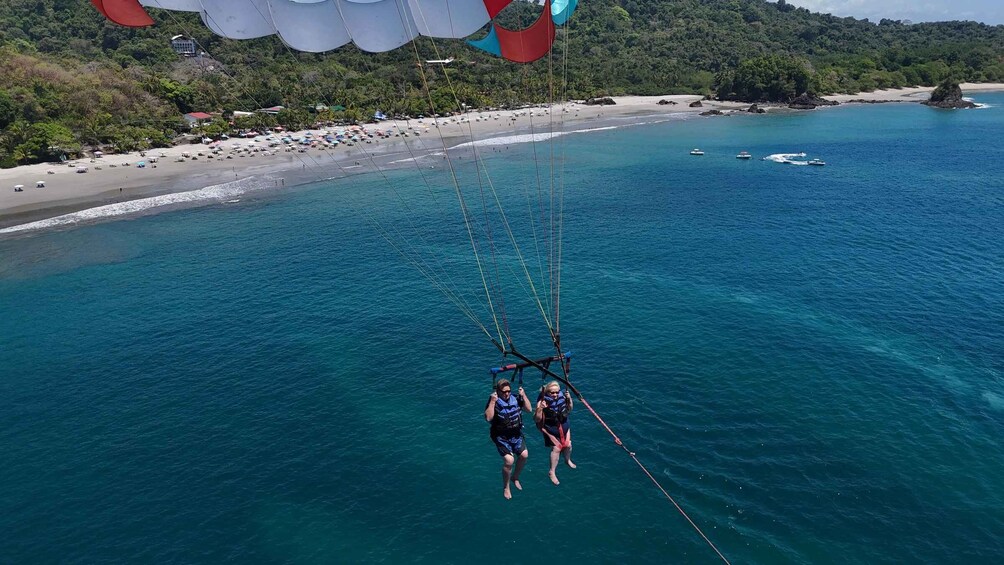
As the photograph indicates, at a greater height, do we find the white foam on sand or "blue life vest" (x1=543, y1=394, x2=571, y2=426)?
the white foam on sand

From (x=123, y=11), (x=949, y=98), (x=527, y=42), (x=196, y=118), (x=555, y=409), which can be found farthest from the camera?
(x=949, y=98)

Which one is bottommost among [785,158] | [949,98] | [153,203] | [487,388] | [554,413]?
[487,388]

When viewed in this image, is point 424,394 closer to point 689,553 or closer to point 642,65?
point 689,553

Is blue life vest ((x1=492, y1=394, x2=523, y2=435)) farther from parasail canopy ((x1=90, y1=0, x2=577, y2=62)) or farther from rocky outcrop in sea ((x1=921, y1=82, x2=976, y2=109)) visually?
rocky outcrop in sea ((x1=921, y1=82, x2=976, y2=109))

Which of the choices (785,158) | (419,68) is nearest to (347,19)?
(419,68)

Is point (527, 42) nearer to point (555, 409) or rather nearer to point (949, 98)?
point (555, 409)

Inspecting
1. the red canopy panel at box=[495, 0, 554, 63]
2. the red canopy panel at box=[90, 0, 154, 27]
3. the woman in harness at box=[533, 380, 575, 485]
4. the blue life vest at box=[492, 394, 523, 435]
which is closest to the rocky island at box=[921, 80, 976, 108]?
the red canopy panel at box=[495, 0, 554, 63]

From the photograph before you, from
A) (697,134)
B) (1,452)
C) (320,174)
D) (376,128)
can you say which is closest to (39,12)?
(376,128)
